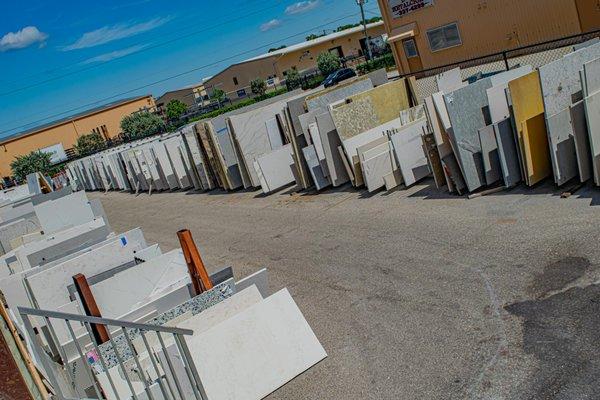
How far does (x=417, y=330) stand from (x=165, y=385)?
2292 millimetres

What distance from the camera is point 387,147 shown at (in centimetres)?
1041

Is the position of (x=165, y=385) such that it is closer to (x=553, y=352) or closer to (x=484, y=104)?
(x=553, y=352)

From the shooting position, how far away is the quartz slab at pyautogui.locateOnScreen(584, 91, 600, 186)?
6863 millimetres

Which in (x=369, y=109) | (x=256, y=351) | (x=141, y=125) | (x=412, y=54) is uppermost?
(x=141, y=125)

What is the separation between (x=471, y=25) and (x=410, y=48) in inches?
155

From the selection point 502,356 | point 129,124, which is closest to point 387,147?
point 502,356

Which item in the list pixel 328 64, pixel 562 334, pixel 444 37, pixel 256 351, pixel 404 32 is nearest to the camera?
pixel 562 334

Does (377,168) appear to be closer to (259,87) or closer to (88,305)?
(88,305)

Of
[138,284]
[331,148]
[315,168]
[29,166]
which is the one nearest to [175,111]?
[29,166]

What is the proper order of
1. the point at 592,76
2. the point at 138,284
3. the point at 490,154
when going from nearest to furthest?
the point at 138,284
the point at 592,76
the point at 490,154

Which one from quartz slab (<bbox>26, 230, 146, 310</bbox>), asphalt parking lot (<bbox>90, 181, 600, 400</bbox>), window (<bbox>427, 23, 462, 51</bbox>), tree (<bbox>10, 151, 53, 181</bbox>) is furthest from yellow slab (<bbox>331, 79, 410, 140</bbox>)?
tree (<bbox>10, 151, 53, 181</bbox>)

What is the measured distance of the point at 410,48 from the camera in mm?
26531

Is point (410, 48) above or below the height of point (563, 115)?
above

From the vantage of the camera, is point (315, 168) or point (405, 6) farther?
point (405, 6)
